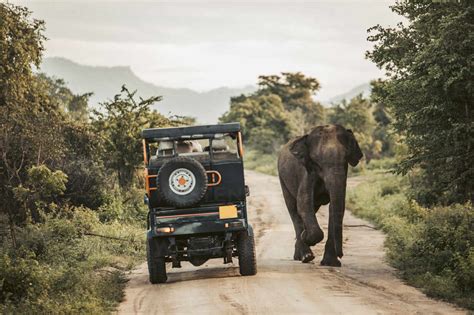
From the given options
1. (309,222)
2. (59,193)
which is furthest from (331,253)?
(59,193)

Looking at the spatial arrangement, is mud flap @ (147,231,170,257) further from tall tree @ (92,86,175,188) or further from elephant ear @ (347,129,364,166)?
tall tree @ (92,86,175,188)

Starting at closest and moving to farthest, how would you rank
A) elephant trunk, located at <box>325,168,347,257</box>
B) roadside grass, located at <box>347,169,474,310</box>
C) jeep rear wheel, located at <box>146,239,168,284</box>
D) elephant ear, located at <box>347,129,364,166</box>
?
1. roadside grass, located at <box>347,169,474,310</box>
2. jeep rear wheel, located at <box>146,239,168,284</box>
3. elephant trunk, located at <box>325,168,347,257</box>
4. elephant ear, located at <box>347,129,364,166</box>

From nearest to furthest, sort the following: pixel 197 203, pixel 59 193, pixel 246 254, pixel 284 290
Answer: pixel 284 290 → pixel 197 203 → pixel 246 254 → pixel 59 193

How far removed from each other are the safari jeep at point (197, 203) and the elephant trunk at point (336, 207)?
245cm

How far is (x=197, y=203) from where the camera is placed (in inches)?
655

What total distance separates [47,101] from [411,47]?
15200 mm

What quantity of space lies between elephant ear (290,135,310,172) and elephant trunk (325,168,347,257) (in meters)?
1.25

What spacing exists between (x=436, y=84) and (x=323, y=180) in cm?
366

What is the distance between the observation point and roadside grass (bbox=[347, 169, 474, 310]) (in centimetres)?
1524

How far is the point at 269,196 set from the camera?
43688mm

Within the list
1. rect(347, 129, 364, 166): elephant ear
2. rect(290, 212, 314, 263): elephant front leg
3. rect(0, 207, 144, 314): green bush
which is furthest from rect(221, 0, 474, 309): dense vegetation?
rect(0, 207, 144, 314): green bush

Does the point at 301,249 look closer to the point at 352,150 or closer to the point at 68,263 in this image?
the point at 352,150

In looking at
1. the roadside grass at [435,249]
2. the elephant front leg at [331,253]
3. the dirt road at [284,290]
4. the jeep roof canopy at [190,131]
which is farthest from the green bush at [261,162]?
the jeep roof canopy at [190,131]

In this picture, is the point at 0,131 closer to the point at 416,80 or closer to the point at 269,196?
the point at 416,80
